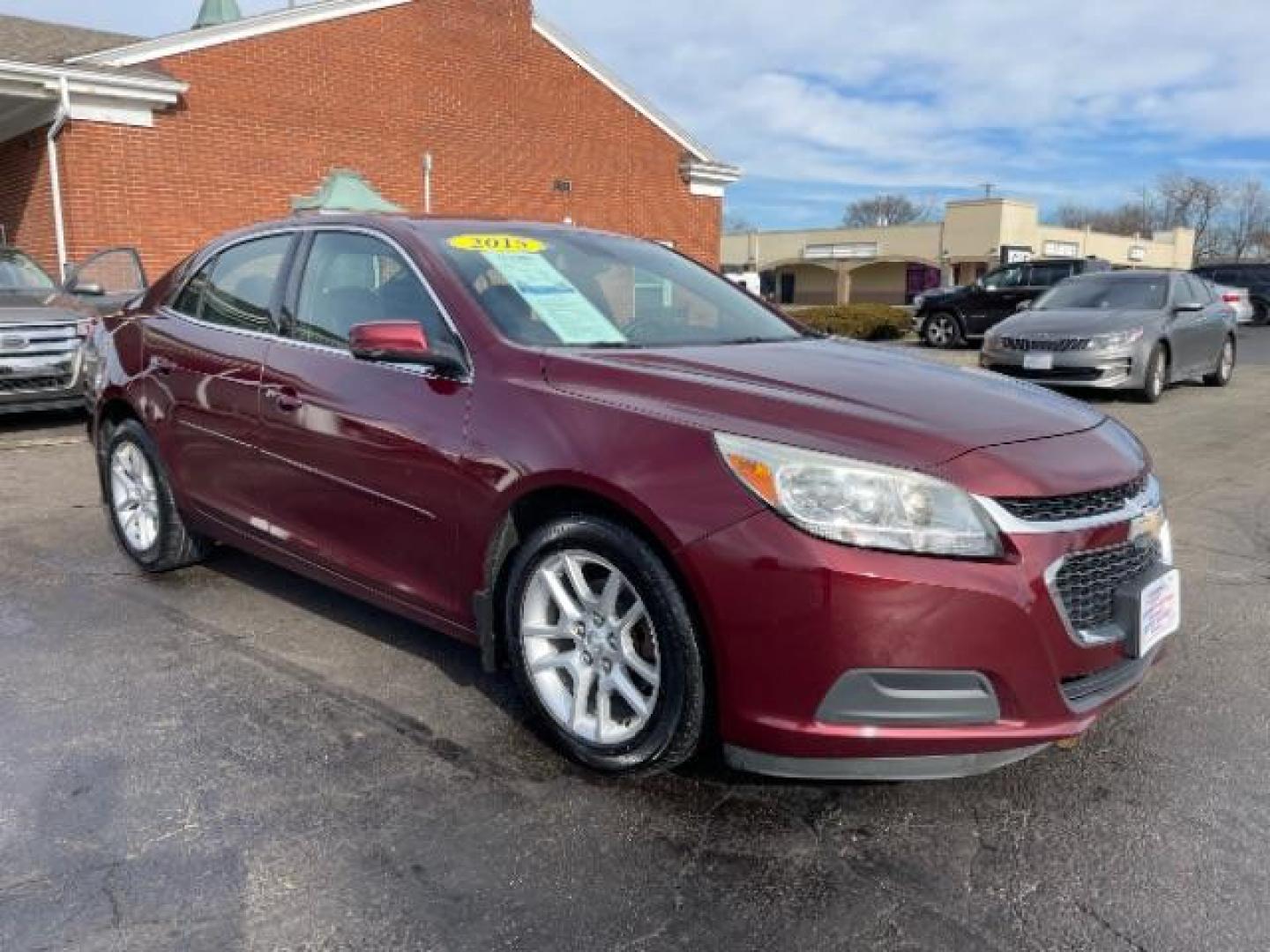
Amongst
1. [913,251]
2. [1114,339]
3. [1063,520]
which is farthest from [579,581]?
[913,251]

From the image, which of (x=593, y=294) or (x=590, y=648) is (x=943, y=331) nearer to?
(x=593, y=294)

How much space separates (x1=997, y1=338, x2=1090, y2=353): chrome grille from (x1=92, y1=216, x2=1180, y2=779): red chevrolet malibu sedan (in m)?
7.71

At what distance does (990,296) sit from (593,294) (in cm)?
1688

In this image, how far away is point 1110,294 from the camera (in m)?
11.9

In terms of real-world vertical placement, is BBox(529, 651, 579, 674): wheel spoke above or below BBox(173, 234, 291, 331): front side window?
below

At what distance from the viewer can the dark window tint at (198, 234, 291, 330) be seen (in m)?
4.07

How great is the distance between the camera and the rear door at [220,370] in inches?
157

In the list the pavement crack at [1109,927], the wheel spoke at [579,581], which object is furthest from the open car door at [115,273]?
the pavement crack at [1109,927]

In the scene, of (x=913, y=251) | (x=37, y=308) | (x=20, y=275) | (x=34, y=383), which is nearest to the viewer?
(x=34, y=383)

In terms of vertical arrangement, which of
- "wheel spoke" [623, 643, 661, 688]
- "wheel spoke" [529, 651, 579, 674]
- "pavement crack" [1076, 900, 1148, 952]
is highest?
"wheel spoke" [623, 643, 661, 688]

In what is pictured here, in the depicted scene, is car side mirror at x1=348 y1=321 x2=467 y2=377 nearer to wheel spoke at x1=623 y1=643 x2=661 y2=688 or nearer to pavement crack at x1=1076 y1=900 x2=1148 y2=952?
wheel spoke at x1=623 y1=643 x2=661 y2=688

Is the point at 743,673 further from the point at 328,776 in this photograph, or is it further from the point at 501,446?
the point at 328,776

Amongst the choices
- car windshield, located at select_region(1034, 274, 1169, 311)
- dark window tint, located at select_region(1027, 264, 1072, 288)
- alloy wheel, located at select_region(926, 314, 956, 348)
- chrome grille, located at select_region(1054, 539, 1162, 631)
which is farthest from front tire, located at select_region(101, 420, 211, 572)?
dark window tint, located at select_region(1027, 264, 1072, 288)

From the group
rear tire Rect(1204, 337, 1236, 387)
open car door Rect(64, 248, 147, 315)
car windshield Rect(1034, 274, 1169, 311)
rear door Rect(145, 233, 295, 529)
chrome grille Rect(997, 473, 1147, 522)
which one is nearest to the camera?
chrome grille Rect(997, 473, 1147, 522)
